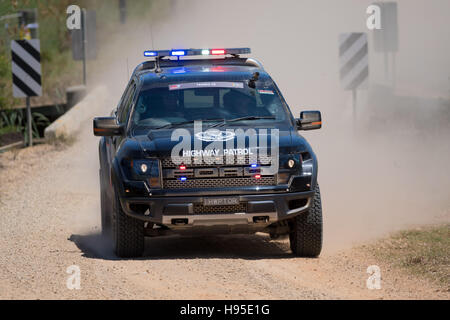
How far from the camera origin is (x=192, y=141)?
9516 millimetres

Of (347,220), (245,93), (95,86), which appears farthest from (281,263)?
(95,86)

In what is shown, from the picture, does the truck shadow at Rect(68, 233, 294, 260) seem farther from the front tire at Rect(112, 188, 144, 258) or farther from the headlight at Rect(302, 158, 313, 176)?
the headlight at Rect(302, 158, 313, 176)

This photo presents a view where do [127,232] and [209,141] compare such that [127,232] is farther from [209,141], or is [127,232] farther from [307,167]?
[307,167]

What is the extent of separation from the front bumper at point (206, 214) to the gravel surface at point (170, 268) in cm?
35

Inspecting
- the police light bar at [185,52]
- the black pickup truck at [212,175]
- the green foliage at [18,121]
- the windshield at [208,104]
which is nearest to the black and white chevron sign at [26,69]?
the green foliage at [18,121]

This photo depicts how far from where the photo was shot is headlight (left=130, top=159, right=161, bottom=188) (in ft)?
30.9

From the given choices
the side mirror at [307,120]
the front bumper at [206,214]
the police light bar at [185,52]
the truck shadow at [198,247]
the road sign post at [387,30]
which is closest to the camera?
the front bumper at [206,214]

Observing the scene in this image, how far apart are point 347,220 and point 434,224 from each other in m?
1.06

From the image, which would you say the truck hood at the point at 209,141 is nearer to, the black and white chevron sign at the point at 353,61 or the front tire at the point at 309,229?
the front tire at the point at 309,229

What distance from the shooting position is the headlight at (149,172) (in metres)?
9.41

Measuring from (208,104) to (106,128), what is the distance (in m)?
1.09

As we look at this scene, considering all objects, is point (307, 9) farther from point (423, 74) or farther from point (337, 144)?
point (337, 144)

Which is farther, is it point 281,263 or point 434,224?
point 434,224

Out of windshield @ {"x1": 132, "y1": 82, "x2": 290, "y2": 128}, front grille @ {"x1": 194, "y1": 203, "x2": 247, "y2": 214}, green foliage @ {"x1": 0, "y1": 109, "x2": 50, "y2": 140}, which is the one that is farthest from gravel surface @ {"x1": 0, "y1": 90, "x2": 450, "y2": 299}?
green foliage @ {"x1": 0, "y1": 109, "x2": 50, "y2": 140}
